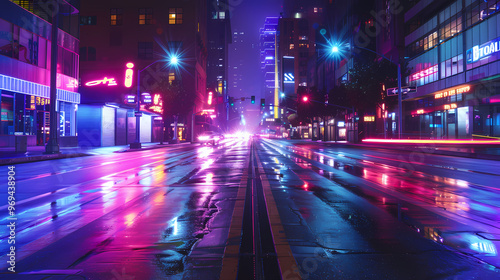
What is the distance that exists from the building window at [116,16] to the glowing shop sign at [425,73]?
57743 millimetres

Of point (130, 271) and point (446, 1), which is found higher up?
point (446, 1)

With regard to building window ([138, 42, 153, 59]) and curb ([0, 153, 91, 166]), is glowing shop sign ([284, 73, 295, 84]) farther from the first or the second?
curb ([0, 153, 91, 166])

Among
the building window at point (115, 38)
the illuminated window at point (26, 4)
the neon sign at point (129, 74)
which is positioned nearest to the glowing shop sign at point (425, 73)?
the neon sign at point (129, 74)

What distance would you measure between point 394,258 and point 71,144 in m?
37.6

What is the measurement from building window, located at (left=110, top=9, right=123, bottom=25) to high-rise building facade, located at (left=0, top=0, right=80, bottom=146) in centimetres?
3623

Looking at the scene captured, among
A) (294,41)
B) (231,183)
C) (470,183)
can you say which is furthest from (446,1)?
(294,41)

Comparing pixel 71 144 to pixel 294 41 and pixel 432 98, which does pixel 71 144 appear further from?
pixel 294 41

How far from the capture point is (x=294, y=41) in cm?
15475

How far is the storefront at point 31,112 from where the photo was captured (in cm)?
2547

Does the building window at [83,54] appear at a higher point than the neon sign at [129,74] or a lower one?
higher

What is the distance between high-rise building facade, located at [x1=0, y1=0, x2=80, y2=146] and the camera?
25609 mm

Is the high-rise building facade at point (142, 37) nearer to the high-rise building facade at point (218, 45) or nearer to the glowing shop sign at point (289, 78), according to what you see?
the glowing shop sign at point (289, 78)

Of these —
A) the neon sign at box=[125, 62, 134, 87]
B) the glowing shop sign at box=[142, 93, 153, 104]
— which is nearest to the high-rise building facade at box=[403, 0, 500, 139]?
the glowing shop sign at box=[142, 93, 153, 104]

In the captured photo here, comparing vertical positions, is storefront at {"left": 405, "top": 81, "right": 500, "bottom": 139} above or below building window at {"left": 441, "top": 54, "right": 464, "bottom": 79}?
below
